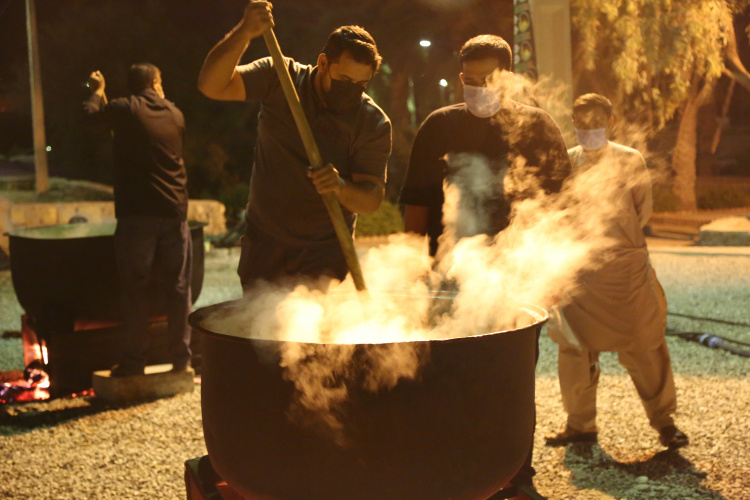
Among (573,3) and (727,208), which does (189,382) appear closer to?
(573,3)

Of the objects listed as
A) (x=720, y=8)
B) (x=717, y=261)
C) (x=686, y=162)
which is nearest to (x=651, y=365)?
(x=717, y=261)

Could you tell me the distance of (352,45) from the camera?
7.88ft

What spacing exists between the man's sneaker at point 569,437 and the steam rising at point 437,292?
2.47 feet

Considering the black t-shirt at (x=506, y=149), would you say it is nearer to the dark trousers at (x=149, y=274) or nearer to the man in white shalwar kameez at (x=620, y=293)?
the man in white shalwar kameez at (x=620, y=293)

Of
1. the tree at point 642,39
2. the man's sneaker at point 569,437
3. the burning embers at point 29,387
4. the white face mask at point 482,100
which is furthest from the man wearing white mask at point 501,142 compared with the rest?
the tree at point 642,39

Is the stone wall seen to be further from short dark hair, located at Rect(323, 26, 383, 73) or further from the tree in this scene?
short dark hair, located at Rect(323, 26, 383, 73)

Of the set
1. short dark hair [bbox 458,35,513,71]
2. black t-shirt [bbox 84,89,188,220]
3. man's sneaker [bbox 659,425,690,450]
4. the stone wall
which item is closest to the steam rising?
short dark hair [bbox 458,35,513,71]

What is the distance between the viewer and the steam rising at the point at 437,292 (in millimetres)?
1819

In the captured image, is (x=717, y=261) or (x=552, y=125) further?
(x=717, y=261)

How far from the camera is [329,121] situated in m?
2.62

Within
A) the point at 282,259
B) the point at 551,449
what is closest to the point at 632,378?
the point at 551,449

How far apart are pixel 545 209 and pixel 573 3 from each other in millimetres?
11127

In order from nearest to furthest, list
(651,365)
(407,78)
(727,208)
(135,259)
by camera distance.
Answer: (651,365)
(135,259)
(407,78)
(727,208)

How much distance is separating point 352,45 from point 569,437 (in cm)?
239
